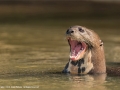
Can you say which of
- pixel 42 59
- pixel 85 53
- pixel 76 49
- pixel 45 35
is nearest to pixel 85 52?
pixel 85 53

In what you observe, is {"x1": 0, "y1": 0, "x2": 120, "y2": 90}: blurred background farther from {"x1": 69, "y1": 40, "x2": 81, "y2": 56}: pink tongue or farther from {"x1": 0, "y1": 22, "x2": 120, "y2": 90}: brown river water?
{"x1": 69, "y1": 40, "x2": 81, "y2": 56}: pink tongue

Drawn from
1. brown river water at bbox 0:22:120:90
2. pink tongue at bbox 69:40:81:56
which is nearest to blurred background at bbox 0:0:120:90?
brown river water at bbox 0:22:120:90

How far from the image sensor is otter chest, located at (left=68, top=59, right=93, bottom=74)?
1017 cm

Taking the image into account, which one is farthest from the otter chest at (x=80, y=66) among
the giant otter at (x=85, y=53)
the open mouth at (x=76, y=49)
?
the open mouth at (x=76, y=49)

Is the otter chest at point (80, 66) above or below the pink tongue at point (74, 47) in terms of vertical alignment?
below

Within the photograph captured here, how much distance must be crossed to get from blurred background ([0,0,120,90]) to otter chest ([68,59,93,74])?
0.67ft

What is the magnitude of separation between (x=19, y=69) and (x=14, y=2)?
556 inches

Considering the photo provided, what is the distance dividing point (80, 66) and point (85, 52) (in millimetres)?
226

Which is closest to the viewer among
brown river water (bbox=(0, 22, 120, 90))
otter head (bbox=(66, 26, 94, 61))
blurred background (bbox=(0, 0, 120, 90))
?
brown river water (bbox=(0, 22, 120, 90))

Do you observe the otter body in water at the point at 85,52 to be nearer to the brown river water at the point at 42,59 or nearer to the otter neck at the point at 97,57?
the otter neck at the point at 97,57

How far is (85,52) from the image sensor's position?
10.2 m

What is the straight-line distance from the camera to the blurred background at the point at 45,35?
10.1 m

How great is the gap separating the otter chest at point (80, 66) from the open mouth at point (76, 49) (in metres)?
0.12

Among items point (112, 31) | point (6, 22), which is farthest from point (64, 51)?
point (6, 22)
